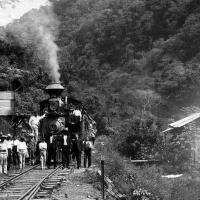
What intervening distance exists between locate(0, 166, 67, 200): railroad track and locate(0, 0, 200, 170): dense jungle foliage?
41381 millimetres

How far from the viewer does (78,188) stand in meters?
14.4

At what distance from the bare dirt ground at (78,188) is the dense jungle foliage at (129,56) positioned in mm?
41587

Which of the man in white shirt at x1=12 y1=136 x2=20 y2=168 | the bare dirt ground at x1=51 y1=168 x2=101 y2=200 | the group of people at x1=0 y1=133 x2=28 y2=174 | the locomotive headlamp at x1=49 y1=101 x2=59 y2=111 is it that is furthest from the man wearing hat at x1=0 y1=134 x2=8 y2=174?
the locomotive headlamp at x1=49 y1=101 x2=59 y2=111

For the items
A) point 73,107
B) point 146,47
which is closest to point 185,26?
point 146,47

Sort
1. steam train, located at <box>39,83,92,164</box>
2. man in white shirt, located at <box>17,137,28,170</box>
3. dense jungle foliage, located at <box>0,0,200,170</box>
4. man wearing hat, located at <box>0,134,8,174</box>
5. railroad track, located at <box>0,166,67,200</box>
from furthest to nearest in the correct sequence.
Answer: dense jungle foliage, located at <box>0,0,200,170</box>
steam train, located at <box>39,83,92,164</box>
man in white shirt, located at <box>17,137,28,170</box>
man wearing hat, located at <box>0,134,8,174</box>
railroad track, located at <box>0,166,67,200</box>

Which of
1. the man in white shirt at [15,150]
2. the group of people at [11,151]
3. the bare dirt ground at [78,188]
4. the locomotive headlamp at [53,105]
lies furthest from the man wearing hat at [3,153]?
the locomotive headlamp at [53,105]

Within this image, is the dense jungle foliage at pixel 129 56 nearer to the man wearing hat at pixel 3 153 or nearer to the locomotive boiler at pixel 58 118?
the locomotive boiler at pixel 58 118

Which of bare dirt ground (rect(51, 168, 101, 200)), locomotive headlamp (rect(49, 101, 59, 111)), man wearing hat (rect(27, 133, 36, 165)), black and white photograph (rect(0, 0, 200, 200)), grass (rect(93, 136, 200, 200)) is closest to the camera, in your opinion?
bare dirt ground (rect(51, 168, 101, 200))

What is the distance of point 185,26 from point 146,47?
1079 centimetres

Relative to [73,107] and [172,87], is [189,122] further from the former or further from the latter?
[172,87]

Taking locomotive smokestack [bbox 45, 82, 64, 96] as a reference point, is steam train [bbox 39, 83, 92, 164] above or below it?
below

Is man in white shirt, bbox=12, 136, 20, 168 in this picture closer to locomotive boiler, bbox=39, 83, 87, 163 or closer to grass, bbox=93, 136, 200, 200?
locomotive boiler, bbox=39, 83, 87, 163

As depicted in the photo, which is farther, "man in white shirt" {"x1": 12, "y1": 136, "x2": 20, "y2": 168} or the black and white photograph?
"man in white shirt" {"x1": 12, "y1": 136, "x2": 20, "y2": 168}

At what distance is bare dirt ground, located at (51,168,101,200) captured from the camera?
12.8 m
